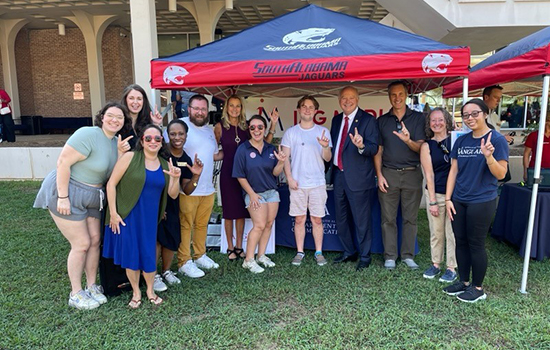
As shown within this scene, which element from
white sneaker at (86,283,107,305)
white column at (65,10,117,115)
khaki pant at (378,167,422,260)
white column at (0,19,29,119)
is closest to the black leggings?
khaki pant at (378,167,422,260)

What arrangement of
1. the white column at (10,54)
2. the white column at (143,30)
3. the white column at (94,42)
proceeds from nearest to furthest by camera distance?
the white column at (143,30)
the white column at (94,42)
the white column at (10,54)

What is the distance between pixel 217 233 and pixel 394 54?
298 centimetres

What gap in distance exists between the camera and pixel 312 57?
3.61 meters

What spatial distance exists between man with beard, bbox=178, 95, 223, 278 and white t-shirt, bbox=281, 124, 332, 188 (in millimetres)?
835

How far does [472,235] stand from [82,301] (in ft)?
10.9

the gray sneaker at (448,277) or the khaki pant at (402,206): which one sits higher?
the khaki pant at (402,206)

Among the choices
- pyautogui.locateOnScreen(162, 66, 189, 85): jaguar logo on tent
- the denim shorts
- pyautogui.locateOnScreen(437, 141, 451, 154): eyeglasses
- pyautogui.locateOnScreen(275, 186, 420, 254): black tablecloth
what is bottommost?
pyautogui.locateOnScreen(275, 186, 420, 254): black tablecloth

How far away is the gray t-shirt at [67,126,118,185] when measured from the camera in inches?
111

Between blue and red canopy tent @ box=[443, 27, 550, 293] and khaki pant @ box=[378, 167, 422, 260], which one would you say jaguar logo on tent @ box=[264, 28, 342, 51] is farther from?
blue and red canopy tent @ box=[443, 27, 550, 293]

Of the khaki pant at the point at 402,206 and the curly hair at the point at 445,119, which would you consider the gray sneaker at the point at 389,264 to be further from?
the curly hair at the point at 445,119

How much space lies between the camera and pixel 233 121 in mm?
4066

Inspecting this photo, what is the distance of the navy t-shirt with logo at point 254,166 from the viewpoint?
377 cm

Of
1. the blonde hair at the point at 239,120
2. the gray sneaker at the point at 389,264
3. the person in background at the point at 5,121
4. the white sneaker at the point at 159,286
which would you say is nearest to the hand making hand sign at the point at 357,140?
the blonde hair at the point at 239,120

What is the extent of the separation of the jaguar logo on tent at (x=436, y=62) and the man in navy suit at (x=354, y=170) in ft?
2.29
